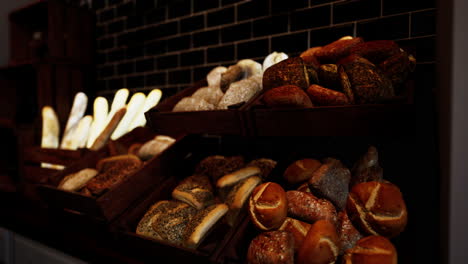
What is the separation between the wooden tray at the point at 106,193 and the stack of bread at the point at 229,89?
1.00 ft

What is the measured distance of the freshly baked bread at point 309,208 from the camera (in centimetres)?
91

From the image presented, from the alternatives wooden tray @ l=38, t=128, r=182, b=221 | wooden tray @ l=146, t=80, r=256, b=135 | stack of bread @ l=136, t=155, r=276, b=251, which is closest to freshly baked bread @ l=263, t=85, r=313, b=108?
wooden tray @ l=146, t=80, r=256, b=135

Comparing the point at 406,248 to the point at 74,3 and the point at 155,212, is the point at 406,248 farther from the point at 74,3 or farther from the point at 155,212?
the point at 74,3

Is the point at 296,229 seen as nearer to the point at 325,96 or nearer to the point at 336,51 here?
the point at 325,96

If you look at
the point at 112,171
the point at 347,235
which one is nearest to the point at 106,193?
the point at 112,171

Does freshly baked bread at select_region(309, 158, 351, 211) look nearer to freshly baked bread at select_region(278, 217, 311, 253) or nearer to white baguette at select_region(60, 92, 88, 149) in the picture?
freshly baked bread at select_region(278, 217, 311, 253)

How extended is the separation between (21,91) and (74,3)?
92 cm

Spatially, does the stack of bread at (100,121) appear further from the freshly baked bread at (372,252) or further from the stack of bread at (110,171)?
the freshly baked bread at (372,252)

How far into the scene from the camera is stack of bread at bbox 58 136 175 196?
4.26 ft

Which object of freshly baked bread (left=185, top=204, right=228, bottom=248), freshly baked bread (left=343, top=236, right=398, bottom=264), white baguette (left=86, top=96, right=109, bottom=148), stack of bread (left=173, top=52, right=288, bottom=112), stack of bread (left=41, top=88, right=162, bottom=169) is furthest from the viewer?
white baguette (left=86, top=96, right=109, bottom=148)

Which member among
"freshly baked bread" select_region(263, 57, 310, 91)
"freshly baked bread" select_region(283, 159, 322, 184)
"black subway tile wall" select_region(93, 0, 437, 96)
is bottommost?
"freshly baked bread" select_region(283, 159, 322, 184)

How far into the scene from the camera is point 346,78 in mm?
906

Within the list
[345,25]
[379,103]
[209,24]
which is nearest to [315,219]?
[379,103]

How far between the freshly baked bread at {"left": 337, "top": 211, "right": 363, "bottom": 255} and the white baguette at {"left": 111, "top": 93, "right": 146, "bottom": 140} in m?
1.37
